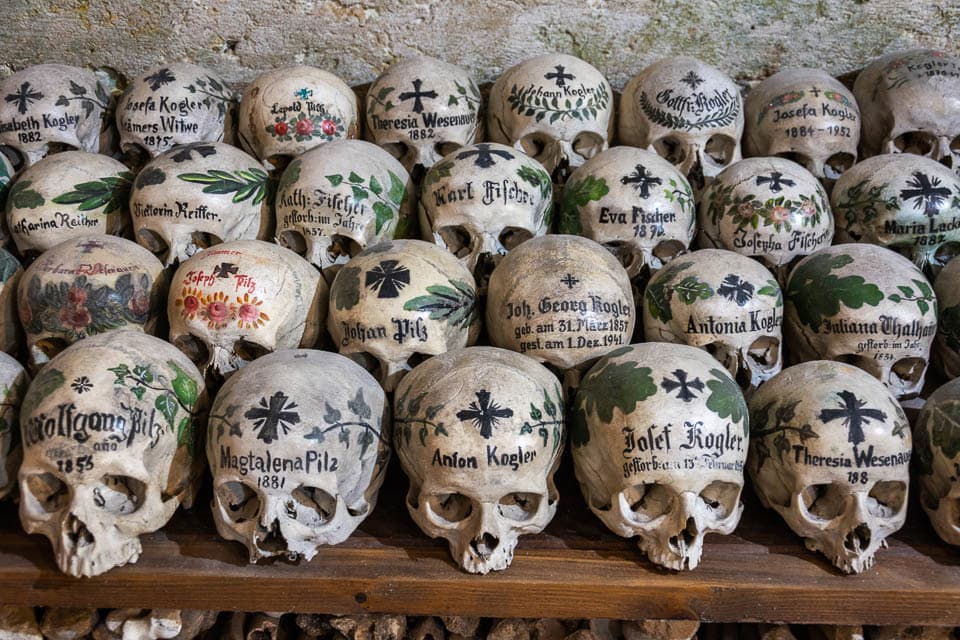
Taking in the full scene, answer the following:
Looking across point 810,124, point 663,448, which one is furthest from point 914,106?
point 663,448

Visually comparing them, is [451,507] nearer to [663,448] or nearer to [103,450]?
[663,448]

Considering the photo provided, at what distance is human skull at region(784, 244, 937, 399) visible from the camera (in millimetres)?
1426

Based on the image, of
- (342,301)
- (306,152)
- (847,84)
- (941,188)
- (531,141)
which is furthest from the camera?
(847,84)

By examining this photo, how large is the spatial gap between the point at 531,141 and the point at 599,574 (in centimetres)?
98

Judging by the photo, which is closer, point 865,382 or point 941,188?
point 865,382

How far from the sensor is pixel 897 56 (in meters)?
1.87

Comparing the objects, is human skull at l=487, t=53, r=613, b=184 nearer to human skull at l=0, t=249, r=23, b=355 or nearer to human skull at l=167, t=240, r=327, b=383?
human skull at l=167, t=240, r=327, b=383

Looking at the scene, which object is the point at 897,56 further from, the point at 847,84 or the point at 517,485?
the point at 517,485

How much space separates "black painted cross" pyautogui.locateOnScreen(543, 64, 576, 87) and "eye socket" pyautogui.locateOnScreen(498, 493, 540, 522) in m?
0.90

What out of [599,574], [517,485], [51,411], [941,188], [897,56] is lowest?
[599,574]

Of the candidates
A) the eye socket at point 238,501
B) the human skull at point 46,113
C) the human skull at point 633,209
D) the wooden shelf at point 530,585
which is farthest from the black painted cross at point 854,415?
the human skull at point 46,113

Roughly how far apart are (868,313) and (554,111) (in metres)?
0.74

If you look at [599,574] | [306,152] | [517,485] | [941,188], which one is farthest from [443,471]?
[941,188]

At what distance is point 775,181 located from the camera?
63.6 inches
